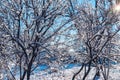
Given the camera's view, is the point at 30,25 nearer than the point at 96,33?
Yes

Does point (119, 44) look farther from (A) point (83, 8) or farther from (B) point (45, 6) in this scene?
(B) point (45, 6)

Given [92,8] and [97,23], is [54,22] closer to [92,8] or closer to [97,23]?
[97,23]

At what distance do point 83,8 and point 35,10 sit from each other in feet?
14.2

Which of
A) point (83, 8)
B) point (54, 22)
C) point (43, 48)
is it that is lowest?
point (43, 48)

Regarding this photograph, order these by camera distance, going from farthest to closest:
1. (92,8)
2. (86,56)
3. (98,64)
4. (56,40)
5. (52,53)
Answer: (92,8) < (98,64) < (86,56) < (56,40) < (52,53)

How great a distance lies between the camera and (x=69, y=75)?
19.7 m

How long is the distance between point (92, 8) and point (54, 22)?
4.29 metres

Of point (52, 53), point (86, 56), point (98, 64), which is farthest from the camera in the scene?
point (98, 64)

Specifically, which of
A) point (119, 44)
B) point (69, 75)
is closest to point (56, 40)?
point (119, 44)

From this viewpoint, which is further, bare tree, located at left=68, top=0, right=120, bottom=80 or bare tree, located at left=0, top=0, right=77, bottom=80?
bare tree, located at left=68, top=0, right=120, bottom=80

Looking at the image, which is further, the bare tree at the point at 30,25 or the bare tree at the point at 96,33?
the bare tree at the point at 96,33

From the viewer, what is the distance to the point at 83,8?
563 inches

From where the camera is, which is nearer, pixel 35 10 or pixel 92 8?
pixel 35 10

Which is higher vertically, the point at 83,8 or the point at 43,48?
the point at 83,8
